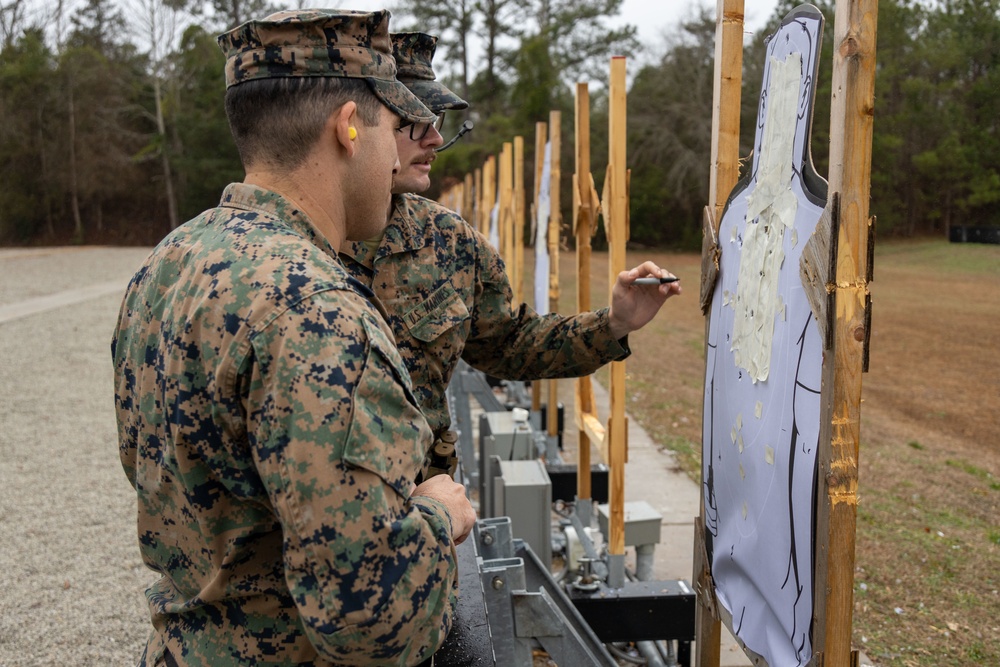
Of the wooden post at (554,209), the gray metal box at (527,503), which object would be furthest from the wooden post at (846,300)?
the wooden post at (554,209)

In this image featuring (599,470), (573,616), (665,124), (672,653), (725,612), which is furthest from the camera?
(665,124)

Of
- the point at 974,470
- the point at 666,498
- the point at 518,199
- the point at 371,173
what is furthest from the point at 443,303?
the point at 974,470

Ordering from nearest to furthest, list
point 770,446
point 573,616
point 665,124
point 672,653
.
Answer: point 770,446 → point 573,616 → point 672,653 → point 665,124

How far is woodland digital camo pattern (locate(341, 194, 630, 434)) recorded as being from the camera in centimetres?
240

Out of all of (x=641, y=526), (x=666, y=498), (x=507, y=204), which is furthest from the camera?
(x=507, y=204)

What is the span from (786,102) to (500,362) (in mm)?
1082

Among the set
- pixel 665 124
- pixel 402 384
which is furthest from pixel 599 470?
pixel 665 124

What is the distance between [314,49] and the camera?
50.9 inches

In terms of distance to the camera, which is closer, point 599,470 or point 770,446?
point 770,446

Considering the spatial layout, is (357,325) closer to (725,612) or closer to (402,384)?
(402,384)

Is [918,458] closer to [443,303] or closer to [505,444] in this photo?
[505,444]

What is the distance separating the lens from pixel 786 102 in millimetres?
1879

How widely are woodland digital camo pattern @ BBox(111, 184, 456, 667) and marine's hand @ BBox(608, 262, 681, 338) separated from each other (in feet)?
3.62

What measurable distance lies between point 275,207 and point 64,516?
4833 mm
